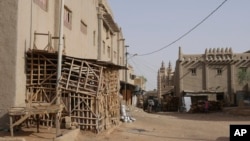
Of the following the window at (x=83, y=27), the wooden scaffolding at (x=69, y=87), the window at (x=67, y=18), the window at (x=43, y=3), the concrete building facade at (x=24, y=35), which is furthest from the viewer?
the window at (x=83, y=27)

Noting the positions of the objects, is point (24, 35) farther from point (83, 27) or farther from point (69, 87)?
point (83, 27)

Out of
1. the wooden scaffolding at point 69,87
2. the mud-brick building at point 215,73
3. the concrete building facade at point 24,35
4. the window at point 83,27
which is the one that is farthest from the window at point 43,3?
the mud-brick building at point 215,73

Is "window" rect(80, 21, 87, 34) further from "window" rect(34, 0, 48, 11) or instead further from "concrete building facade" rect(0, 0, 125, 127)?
"window" rect(34, 0, 48, 11)

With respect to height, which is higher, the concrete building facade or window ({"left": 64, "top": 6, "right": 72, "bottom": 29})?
window ({"left": 64, "top": 6, "right": 72, "bottom": 29})

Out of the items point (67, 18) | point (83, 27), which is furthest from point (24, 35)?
point (83, 27)

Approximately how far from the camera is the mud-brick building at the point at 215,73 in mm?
48312

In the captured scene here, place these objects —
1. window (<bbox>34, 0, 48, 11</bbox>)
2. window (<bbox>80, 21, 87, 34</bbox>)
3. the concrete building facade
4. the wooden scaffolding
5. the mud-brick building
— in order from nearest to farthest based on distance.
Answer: the concrete building facade < the wooden scaffolding < window (<bbox>34, 0, 48, 11</bbox>) < window (<bbox>80, 21, 87, 34</bbox>) < the mud-brick building

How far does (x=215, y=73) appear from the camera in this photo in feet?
161

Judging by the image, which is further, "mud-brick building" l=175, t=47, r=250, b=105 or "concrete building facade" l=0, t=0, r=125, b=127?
"mud-brick building" l=175, t=47, r=250, b=105

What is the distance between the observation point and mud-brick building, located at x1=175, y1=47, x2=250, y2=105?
48312mm

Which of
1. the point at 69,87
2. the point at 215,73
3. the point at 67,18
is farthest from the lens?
the point at 215,73

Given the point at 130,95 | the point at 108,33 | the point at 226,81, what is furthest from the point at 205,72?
the point at 108,33

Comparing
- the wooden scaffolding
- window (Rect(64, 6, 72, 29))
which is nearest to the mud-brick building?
window (Rect(64, 6, 72, 29))

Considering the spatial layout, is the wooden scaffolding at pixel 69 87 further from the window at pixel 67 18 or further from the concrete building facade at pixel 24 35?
the window at pixel 67 18
